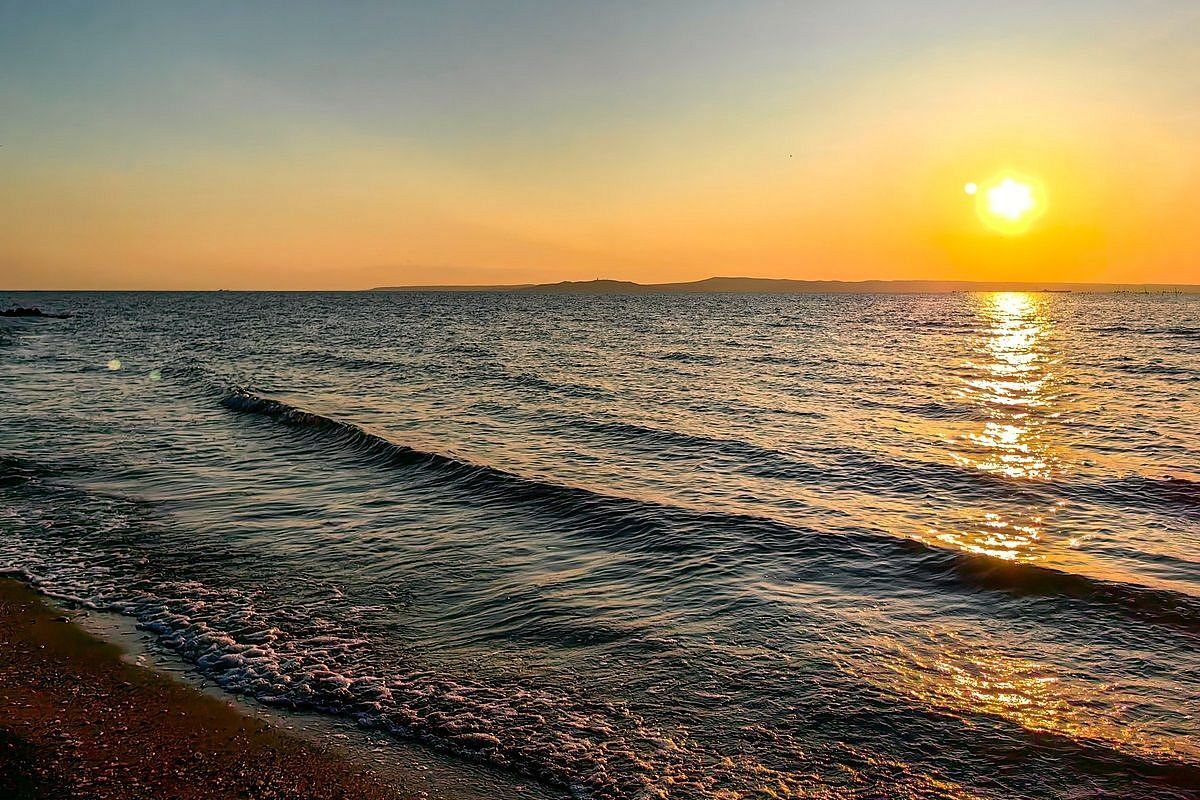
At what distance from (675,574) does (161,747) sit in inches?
269

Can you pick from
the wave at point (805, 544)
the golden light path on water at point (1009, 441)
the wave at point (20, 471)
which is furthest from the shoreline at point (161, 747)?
the wave at point (20, 471)

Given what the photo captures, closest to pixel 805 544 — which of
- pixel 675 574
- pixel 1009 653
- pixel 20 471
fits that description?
pixel 675 574

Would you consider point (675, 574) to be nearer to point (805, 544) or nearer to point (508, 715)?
point (805, 544)

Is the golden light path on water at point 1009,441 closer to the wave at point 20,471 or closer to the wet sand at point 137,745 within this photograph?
the wet sand at point 137,745

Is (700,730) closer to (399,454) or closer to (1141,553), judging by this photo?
(1141,553)

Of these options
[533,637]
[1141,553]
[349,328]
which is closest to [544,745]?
[533,637]

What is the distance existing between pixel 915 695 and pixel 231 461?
16.6 metres

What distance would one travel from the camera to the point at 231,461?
1880 cm

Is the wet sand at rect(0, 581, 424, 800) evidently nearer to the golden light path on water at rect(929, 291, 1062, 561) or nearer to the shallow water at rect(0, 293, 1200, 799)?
the shallow water at rect(0, 293, 1200, 799)

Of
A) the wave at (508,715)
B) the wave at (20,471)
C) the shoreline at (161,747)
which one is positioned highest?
the wave at (20,471)

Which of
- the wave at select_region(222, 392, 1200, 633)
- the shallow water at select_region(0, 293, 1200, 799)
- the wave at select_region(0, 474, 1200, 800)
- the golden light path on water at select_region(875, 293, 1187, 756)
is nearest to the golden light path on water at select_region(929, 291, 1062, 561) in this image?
the golden light path on water at select_region(875, 293, 1187, 756)

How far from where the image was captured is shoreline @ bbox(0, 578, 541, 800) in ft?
19.4

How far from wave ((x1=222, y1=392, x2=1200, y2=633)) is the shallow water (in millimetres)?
68

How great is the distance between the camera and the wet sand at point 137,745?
5891 mm
